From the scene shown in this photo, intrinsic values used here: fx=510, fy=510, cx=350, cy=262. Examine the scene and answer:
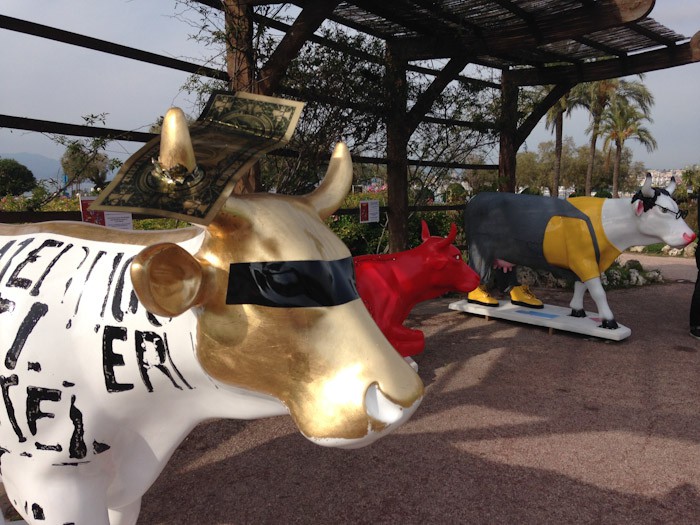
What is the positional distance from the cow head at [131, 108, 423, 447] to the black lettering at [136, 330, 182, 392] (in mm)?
94

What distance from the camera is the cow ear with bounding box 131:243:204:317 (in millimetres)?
882

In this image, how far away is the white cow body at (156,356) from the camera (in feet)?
3.11

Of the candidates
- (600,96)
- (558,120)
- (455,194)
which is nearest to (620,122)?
(600,96)

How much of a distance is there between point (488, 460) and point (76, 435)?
2.13 m

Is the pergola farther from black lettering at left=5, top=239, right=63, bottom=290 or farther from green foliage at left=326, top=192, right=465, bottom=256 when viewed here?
black lettering at left=5, top=239, right=63, bottom=290

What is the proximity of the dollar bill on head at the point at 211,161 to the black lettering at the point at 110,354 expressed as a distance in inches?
12.3

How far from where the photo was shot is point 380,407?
36.8 inches

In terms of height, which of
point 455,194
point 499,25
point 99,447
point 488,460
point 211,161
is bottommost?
point 488,460

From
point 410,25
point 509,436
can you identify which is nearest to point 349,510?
point 509,436

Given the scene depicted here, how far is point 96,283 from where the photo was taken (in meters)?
1.10

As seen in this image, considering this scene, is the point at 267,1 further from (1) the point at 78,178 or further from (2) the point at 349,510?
(2) the point at 349,510

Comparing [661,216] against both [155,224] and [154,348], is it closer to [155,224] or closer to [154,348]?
[154,348]

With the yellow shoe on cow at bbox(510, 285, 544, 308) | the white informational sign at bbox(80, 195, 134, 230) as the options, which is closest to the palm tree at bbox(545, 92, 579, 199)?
the yellow shoe on cow at bbox(510, 285, 544, 308)

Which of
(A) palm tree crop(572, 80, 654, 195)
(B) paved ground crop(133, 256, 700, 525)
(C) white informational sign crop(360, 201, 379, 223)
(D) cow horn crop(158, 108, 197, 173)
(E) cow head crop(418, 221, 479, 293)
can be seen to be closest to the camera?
(D) cow horn crop(158, 108, 197, 173)
